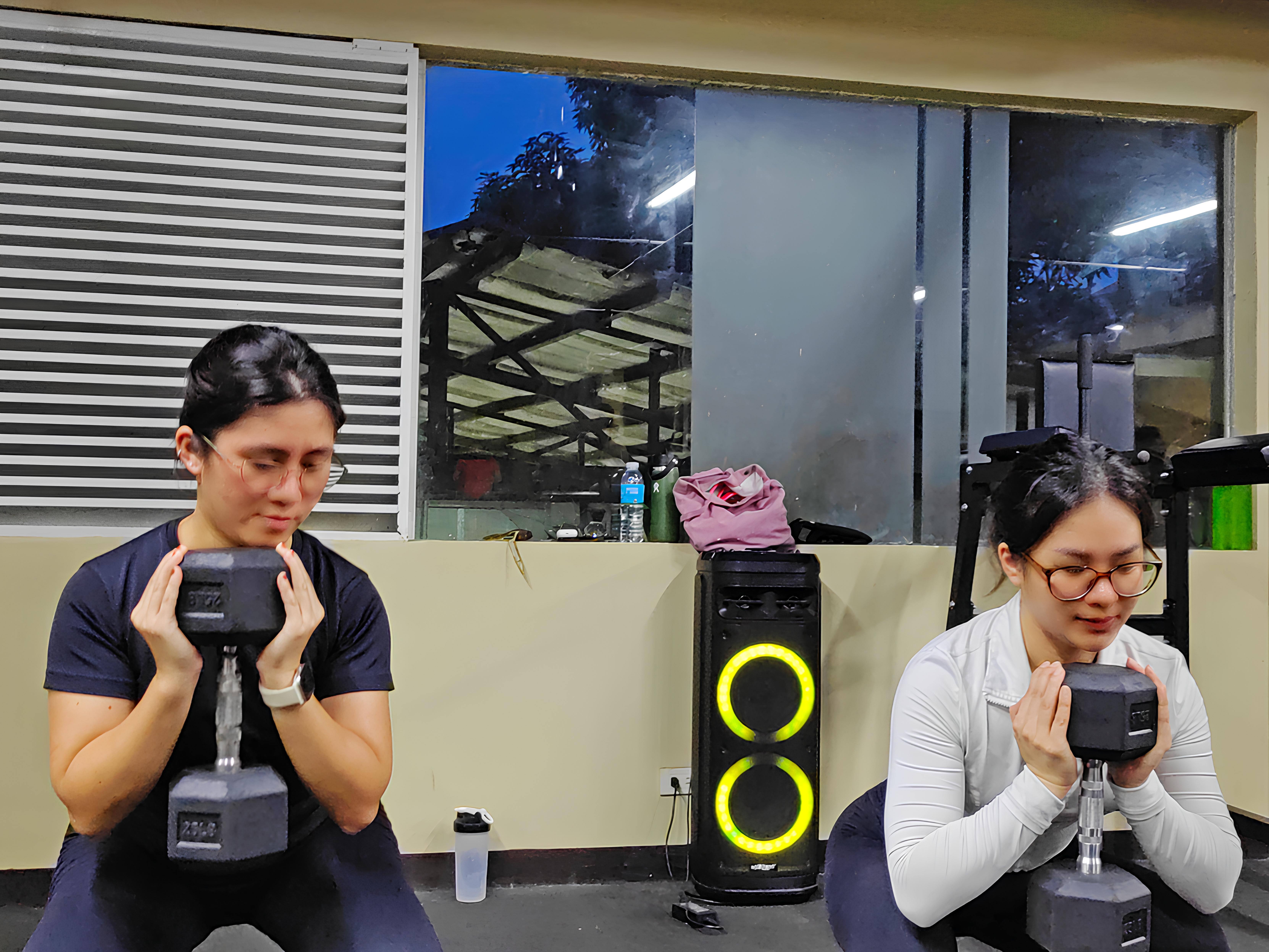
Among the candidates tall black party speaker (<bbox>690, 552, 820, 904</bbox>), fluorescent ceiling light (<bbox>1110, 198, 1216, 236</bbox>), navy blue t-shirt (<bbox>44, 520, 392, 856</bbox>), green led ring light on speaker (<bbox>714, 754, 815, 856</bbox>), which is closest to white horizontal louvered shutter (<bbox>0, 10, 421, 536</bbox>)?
tall black party speaker (<bbox>690, 552, 820, 904</bbox>)

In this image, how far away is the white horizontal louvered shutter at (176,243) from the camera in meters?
2.64

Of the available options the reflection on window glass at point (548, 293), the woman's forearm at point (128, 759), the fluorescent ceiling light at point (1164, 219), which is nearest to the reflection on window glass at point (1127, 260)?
the fluorescent ceiling light at point (1164, 219)

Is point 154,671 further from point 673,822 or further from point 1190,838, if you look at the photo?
point 673,822

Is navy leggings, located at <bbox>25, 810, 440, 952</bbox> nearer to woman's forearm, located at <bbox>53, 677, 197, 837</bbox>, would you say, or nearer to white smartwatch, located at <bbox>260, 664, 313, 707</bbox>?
woman's forearm, located at <bbox>53, 677, 197, 837</bbox>

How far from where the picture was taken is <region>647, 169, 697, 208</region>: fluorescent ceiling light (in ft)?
9.85

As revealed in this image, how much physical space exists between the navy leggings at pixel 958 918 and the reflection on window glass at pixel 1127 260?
2.04m

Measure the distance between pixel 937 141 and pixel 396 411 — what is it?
1994 mm

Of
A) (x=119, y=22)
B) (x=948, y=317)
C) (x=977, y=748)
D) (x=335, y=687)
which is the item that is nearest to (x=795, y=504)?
(x=948, y=317)

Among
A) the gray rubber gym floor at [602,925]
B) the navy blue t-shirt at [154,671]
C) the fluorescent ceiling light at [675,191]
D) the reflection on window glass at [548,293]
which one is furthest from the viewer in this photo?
the fluorescent ceiling light at [675,191]

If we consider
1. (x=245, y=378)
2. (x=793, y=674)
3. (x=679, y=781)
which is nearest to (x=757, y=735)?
(x=793, y=674)

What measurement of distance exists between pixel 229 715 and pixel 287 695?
0.07 m

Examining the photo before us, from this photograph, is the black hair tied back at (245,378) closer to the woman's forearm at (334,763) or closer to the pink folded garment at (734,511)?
the woman's forearm at (334,763)

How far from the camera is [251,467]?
4.13ft

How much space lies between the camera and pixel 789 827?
2.54m
